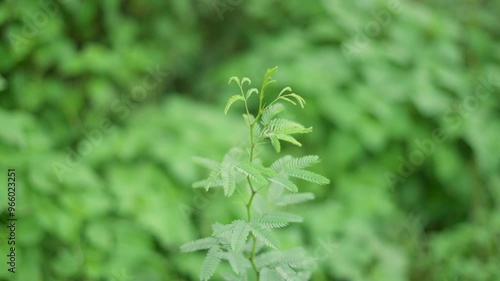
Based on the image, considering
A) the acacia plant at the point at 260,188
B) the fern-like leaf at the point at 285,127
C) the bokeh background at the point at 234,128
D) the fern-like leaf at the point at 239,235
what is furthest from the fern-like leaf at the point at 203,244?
the bokeh background at the point at 234,128

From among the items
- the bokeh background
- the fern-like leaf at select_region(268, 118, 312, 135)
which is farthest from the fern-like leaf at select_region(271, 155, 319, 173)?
Answer: the bokeh background

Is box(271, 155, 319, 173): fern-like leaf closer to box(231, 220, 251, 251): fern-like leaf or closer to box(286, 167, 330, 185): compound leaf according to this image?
box(286, 167, 330, 185): compound leaf

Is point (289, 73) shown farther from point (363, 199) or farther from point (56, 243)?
point (56, 243)

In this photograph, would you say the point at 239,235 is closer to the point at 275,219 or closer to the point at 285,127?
the point at 275,219

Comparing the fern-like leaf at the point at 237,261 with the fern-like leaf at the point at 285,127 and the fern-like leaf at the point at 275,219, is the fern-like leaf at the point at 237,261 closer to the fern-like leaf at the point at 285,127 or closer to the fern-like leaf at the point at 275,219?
the fern-like leaf at the point at 275,219

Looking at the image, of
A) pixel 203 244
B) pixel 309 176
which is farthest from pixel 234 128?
pixel 309 176

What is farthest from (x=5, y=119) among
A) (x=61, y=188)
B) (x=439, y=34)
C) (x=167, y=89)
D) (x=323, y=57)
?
A: (x=439, y=34)
